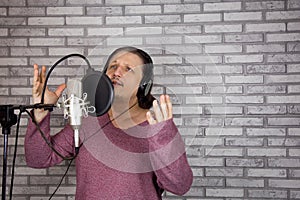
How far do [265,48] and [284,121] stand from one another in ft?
1.28

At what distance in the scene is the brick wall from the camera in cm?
251

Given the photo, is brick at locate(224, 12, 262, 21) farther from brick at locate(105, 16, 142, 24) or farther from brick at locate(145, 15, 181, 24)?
brick at locate(105, 16, 142, 24)

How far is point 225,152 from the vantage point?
2.54 m

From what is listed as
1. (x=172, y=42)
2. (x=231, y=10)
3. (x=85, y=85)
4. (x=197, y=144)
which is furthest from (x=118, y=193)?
(x=231, y=10)

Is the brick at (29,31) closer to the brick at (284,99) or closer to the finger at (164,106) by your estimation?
the brick at (284,99)

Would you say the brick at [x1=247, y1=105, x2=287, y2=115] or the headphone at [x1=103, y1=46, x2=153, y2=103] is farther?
the brick at [x1=247, y1=105, x2=287, y2=115]

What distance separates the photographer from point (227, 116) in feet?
8.35

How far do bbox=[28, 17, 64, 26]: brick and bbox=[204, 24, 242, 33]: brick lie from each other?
788 mm

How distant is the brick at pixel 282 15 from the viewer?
8.21 ft

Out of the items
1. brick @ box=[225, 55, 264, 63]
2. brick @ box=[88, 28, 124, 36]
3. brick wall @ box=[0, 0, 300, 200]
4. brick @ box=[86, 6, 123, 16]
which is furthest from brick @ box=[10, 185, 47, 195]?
brick @ box=[225, 55, 264, 63]

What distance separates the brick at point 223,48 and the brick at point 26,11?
0.91 meters

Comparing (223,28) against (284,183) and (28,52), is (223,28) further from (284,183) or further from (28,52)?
(28,52)

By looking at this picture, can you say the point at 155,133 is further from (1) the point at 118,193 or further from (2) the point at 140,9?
(2) the point at 140,9

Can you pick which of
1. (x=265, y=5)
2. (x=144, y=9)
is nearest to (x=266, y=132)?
(x=265, y=5)
